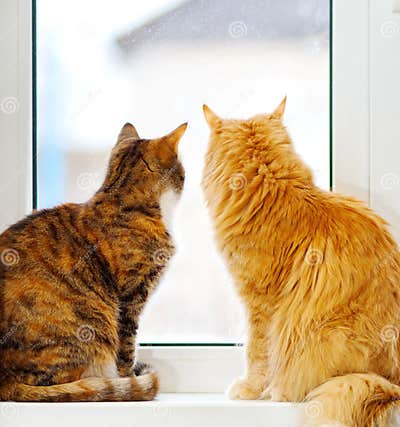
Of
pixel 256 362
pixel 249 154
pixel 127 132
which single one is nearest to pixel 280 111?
pixel 249 154

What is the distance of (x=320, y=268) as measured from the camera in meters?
1.41

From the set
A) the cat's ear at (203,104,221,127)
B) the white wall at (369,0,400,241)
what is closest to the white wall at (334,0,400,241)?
the white wall at (369,0,400,241)

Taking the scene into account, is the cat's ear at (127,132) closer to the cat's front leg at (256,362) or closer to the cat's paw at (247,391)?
the cat's front leg at (256,362)

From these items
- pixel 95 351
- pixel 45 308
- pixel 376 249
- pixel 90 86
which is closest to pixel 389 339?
pixel 376 249

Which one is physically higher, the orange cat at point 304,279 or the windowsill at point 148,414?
the orange cat at point 304,279

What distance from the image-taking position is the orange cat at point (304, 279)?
4.44ft

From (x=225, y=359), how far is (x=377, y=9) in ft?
3.02

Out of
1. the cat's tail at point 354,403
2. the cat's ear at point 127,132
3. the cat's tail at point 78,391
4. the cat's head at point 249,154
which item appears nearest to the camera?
the cat's tail at point 354,403

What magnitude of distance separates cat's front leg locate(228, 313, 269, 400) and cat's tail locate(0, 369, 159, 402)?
236 mm

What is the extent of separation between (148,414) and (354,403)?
403mm

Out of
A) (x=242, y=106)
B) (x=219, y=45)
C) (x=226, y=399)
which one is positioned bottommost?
(x=226, y=399)

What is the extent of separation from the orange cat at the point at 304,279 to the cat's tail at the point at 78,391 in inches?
9.6

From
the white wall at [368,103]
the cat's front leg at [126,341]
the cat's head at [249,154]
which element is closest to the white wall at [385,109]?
the white wall at [368,103]

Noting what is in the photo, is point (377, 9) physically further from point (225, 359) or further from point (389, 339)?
point (225, 359)
